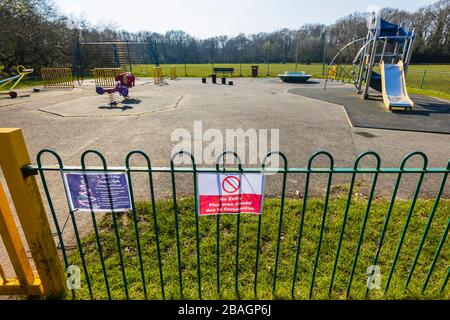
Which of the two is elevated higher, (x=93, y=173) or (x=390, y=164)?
(x=93, y=173)

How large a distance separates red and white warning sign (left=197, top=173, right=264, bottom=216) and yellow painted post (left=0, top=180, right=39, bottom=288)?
61.4 inches

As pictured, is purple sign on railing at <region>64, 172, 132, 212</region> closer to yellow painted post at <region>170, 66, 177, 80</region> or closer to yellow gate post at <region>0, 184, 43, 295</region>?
yellow gate post at <region>0, 184, 43, 295</region>

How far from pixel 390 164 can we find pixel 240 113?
6.03m

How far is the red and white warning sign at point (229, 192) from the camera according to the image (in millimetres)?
1979

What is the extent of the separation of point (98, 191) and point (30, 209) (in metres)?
0.56

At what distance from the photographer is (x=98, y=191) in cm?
205

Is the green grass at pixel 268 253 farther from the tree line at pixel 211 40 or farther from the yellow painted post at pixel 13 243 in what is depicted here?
the tree line at pixel 211 40

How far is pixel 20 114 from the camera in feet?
32.2

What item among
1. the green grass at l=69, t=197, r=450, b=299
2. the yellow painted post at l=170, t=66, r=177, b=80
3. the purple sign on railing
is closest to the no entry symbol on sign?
the purple sign on railing

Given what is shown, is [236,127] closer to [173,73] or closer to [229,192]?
[229,192]

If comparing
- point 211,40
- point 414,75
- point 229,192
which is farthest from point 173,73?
point 229,192

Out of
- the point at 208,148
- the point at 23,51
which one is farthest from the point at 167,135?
the point at 23,51

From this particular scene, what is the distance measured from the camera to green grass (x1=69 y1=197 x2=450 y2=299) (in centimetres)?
253
